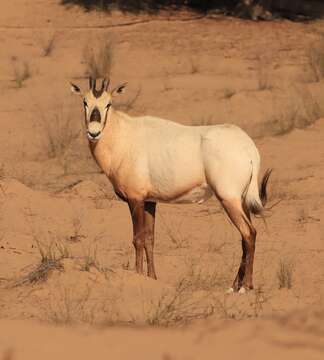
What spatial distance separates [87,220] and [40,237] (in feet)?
3.41

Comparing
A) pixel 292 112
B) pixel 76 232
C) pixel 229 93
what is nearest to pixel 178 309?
pixel 76 232

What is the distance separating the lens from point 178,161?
9.88 metres

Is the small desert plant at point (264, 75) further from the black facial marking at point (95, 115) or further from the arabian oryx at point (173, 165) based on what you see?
the black facial marking at point (95, 115)

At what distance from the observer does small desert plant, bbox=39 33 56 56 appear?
20.9 m

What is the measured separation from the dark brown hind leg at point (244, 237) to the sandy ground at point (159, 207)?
0.53ft

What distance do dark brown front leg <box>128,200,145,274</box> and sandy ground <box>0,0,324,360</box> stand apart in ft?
1.07

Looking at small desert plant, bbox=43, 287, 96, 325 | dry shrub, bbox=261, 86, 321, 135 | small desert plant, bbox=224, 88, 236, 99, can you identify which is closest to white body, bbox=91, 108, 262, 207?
small desert plant, bbox=43, 287, 96, 325

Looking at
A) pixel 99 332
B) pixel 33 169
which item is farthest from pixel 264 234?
pixel 99 332

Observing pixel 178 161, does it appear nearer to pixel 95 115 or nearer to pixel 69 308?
pixel 95 115

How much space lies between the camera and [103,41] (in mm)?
21297

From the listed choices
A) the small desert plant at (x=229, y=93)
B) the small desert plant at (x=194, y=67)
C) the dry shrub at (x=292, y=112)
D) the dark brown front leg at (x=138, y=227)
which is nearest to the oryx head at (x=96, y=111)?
the dark brown front leg at (x=138, y=227)

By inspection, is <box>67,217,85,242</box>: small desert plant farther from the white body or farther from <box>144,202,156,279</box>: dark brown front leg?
the white body

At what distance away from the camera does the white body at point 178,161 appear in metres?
9.70

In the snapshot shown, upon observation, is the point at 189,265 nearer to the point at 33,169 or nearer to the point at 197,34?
the point at 33,169
